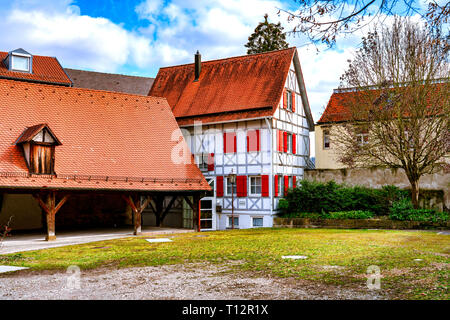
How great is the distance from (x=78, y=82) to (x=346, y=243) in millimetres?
27423

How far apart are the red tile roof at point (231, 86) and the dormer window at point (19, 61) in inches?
320

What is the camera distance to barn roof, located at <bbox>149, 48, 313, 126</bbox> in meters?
25.8

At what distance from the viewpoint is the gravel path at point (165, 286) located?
7453mm

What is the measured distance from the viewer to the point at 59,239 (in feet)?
59.9

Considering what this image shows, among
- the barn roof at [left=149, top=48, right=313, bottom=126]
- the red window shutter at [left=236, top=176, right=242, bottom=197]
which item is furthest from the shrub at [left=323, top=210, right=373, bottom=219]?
the barn roof at [left=149, top=48, right=313, bottom=126]

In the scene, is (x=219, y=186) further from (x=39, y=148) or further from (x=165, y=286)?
(x=165, y=286)

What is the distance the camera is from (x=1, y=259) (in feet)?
41.3

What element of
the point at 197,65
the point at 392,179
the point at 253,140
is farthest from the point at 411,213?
the point at 197,65

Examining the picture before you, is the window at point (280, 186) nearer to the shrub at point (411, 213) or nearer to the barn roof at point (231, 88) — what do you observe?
the barn roof at point (231, 88)

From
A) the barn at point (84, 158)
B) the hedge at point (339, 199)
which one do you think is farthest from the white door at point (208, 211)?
the hedge at point (339, 199)

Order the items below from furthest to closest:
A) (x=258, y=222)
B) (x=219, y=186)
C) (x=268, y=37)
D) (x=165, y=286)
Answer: (x=268, y=37) < (x=219, y=186) < (x=258, y=222) < (x=165, y=286)

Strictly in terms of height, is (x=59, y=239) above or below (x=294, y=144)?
below

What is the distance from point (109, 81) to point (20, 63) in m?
8.23
